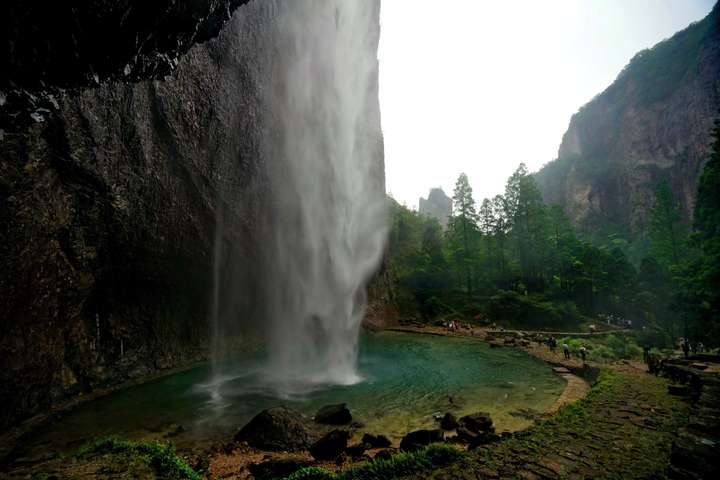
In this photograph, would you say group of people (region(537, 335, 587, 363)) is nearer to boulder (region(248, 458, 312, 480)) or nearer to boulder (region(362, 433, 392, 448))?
boulder (region(362, 433, 392, 448))

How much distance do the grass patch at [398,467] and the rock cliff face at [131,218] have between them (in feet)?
27.4

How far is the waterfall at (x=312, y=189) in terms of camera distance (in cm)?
2236

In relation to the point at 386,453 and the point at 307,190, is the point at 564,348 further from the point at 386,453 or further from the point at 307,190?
the point at 307,190

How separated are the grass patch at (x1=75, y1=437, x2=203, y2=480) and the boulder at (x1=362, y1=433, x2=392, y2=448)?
4.05 meters

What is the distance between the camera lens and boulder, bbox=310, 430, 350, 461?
814 centimetres

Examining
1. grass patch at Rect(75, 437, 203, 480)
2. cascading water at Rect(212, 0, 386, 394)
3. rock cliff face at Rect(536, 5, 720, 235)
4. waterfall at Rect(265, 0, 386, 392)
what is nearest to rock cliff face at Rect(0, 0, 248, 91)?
grass patch at Rect(75, 437, 203, 480)

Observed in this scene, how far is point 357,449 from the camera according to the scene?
8273mm

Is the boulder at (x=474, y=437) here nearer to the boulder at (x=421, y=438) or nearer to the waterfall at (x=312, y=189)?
the boulder at (x=421, y=438)

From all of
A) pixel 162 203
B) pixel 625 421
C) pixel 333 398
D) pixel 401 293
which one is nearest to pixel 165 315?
pixel 162 203

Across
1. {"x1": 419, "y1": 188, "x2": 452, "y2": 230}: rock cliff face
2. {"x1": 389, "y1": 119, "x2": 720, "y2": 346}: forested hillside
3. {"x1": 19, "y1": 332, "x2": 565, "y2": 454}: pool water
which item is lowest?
{"x1": 19, "y1": 332, "x2": 565, "y2": 454}: pool water

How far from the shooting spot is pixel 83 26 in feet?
12.4

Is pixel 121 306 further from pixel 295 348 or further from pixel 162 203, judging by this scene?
pixel 295 348

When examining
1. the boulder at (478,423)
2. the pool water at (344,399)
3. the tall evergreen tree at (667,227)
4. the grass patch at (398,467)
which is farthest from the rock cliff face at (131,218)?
the tall evergreen tree at (667,227)

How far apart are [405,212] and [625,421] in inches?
2371
